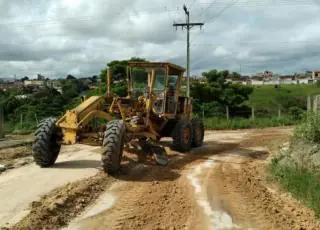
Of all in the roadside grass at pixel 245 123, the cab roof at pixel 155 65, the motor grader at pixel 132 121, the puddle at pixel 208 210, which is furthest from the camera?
the roadside grass at pixel 245 123

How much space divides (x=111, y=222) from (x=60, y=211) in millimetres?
962

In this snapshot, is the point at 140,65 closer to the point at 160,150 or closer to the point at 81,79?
the point at 160,150

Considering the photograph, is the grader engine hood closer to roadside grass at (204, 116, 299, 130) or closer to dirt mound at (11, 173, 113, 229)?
dirt mound at (11, 173, 113, 229)

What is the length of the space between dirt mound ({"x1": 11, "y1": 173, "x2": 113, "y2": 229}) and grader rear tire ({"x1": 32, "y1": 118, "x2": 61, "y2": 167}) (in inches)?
74.7

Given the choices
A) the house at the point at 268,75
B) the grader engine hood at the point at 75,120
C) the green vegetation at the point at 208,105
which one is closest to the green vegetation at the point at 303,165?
the grader engine hood at the point at 75,120

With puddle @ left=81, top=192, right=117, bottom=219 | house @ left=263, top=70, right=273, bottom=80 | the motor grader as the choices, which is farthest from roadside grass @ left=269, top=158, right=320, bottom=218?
house @ left=263, top=70, right=273, bottom=80

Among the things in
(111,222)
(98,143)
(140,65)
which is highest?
(140,65)

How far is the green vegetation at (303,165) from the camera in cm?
851

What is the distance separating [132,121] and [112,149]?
8.89 feet

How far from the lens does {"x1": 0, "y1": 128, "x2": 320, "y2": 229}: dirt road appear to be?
6.88 meters

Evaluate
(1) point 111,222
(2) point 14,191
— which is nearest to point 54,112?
(2) point 14,191

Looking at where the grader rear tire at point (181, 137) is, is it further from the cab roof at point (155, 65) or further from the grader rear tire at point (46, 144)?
the grader rear tire at point (46, 144)

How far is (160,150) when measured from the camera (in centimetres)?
1278

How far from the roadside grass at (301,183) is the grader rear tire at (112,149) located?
3.57m
